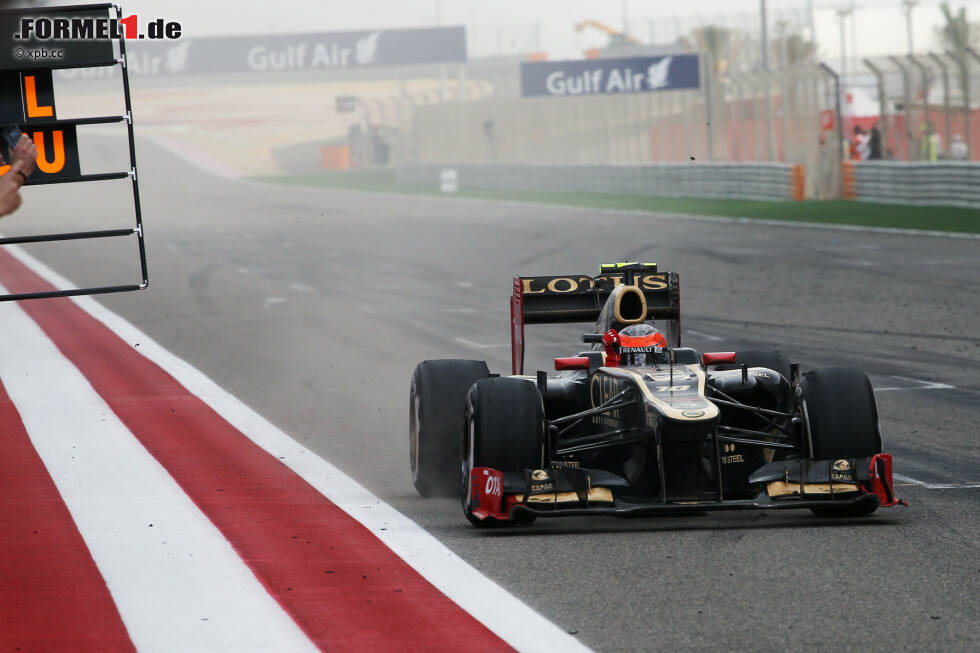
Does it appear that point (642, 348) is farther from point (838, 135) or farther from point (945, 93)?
point (838, 135)

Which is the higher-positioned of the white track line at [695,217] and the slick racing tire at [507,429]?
the slick racing tire at [507,429]

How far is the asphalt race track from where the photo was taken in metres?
6.35

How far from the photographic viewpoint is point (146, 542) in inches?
304

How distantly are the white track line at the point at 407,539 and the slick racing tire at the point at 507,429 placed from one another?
1.47ft

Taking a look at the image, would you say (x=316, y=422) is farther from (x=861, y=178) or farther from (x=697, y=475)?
(x=861, y=178)

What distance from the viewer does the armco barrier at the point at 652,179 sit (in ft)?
125

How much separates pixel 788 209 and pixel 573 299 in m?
26.1

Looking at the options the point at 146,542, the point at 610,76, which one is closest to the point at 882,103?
the point at 610,76

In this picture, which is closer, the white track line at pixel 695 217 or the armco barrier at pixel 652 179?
the white track line at pixel 695 217

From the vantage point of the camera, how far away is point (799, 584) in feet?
21.7

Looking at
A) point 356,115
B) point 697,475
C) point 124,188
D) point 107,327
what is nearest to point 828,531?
point 697,475

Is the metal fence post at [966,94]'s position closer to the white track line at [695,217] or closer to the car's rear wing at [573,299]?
the white track line at [695,217]

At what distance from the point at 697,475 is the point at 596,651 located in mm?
2124

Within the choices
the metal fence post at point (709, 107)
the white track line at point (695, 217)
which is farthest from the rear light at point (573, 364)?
the metal fence post at point (709, 107)
